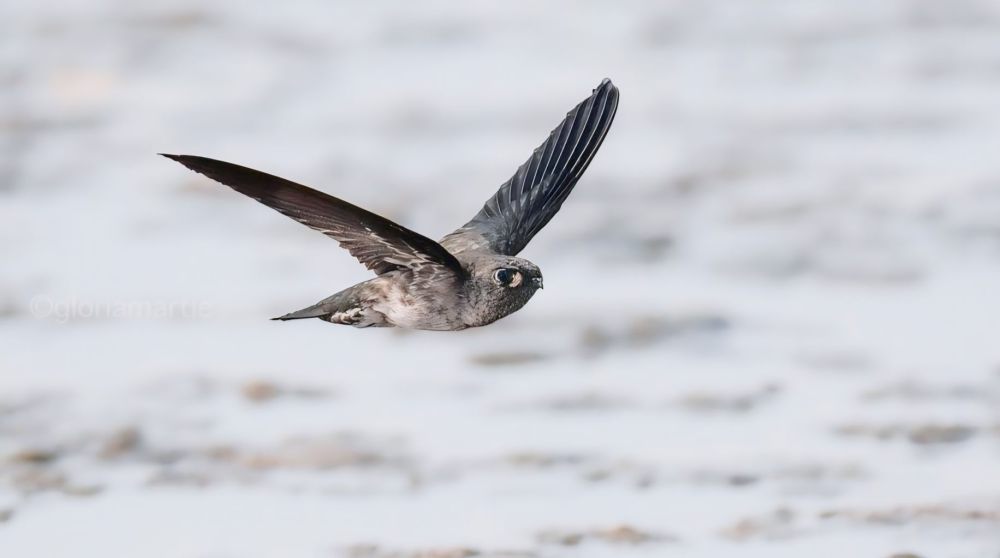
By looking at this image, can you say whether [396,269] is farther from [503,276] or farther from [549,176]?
[549,176]

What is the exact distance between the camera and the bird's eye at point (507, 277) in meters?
4.24

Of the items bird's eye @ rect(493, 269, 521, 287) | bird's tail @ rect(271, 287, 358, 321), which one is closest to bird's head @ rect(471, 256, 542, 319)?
bird's eye @ rect(493, 269, 521, 287)

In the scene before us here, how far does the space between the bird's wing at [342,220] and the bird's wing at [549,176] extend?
1.11 meters

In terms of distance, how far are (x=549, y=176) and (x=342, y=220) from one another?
1.75m

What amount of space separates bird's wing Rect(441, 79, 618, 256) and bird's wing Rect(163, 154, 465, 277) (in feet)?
3.65

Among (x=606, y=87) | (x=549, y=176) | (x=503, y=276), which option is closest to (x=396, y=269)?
(x=503, y=276)

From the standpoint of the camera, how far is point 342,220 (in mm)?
4039

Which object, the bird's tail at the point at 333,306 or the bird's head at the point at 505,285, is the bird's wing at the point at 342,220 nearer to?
the bird's head at the point at 505,285

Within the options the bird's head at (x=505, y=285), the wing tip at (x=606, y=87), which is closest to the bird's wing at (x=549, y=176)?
the wing tip at (x=606, y=87)

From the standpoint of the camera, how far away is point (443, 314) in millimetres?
4250

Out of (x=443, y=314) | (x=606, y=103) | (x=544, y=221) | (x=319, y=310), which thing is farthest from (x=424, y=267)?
(x=606, y=103)

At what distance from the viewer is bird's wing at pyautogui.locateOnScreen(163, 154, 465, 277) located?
3.75 meters

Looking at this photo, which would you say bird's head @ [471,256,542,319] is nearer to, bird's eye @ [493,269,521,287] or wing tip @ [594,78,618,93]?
bird's eye @ [493,269,521,287]

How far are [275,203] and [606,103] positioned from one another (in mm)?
2113
